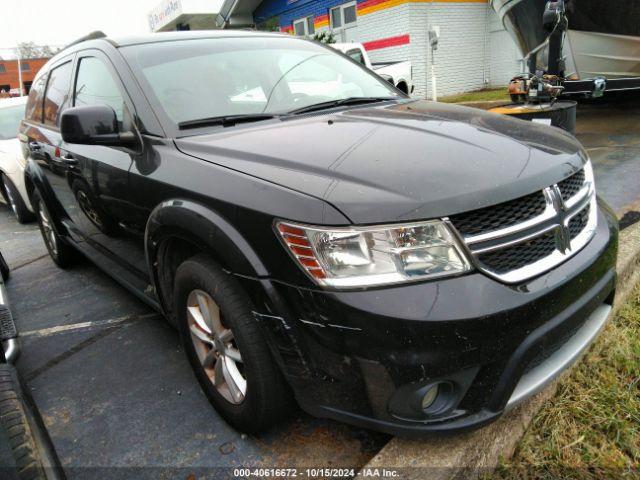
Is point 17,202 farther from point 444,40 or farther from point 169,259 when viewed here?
point 444,40

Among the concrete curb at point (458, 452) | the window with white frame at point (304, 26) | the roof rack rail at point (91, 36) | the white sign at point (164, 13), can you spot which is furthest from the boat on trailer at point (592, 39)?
the white sign at point (164, 13)

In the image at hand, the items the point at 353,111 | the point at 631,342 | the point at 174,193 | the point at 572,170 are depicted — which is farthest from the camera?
the point at 353,111

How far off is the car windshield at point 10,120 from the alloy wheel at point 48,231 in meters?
2.60

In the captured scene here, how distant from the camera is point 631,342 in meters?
2.36

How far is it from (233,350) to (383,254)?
32.6 inches

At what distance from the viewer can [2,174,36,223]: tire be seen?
20.5 ft

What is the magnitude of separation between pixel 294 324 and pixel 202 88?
1484mm

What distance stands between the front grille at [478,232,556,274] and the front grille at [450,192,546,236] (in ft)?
0.27

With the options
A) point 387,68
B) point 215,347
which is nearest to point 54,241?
point 215,347

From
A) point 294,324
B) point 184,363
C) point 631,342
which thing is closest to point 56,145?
point 184,363

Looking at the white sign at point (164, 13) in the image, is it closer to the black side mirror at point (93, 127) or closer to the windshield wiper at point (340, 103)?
the windshield wiper at point (340, 103)

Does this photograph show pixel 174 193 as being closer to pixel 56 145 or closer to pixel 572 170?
pixel 572 170

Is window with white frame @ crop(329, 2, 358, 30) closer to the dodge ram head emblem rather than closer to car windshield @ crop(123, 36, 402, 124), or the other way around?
car windshield @ crop(123, 36, 402, 124)

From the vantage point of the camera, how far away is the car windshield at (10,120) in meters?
6.39
